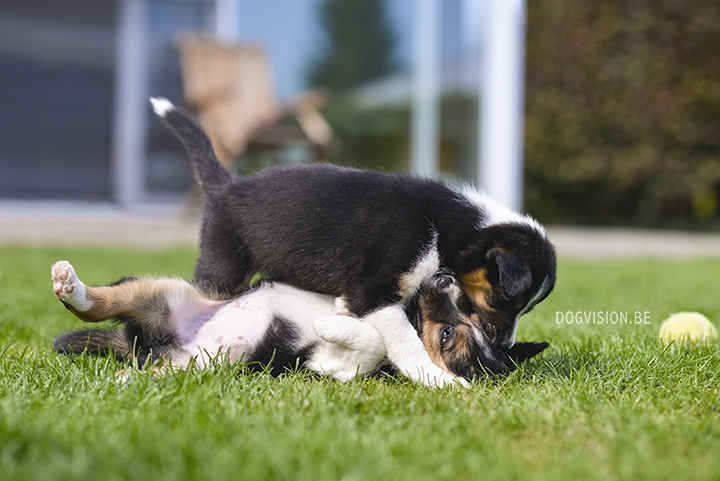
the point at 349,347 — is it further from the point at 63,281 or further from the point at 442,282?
the point at 63,281

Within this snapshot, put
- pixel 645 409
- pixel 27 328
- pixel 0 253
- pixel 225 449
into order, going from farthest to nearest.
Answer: pixel 0 253 → pixel 27 328 → pixel 645 409 → pixel 225 449

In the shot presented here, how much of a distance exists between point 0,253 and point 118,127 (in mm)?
3955

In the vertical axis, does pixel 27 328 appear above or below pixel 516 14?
below

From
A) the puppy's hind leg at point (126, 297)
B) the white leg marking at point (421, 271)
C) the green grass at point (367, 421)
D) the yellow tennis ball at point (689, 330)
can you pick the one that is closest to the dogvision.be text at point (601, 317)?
the yellow tennis ball at point (689, 330)

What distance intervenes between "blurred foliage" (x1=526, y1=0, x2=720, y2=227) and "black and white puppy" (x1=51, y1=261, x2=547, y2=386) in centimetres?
995

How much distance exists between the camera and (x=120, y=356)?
2.41 m

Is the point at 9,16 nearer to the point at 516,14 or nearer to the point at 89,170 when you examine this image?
the point at 89,170

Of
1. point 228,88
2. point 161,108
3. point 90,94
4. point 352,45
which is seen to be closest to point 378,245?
point 161,108

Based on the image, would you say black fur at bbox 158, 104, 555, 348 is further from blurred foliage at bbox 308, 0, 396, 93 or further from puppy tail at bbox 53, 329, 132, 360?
blurred foliage at bbox 308, 0, 396, 93

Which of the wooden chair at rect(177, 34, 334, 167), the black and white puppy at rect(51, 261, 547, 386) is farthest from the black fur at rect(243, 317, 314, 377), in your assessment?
the wooden chair at rect(177, 34, 334, 167)

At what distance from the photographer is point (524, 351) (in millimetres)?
2430

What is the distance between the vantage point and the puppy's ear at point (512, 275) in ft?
7.32

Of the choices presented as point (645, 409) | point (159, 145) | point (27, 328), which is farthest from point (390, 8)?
point (645, 409)

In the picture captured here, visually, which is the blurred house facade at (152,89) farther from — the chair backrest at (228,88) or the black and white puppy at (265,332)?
the black and white puppy at (265,332)
